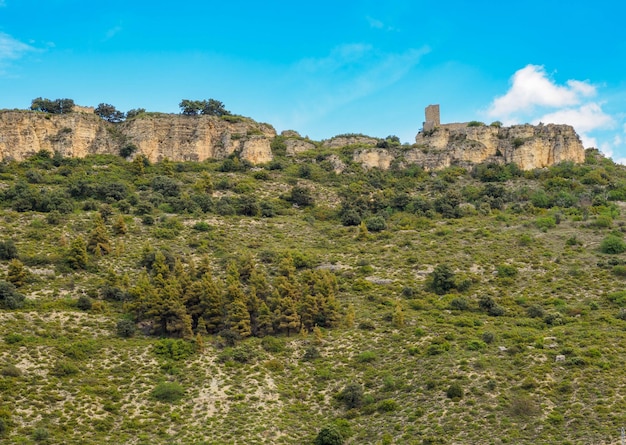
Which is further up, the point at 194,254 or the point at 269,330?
the point at 194,254

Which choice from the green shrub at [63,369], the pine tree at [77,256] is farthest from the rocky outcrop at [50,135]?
the green shrub at [63,369]

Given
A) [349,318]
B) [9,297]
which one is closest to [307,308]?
[349,318]

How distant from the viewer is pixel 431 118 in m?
111

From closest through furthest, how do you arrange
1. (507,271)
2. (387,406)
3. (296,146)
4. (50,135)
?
(387,406), (507,271), (50,135), (296,146)

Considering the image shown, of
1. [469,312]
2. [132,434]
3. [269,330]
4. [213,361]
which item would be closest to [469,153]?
[469,312]

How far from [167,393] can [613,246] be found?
45.8m

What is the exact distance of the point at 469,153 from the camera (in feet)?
332

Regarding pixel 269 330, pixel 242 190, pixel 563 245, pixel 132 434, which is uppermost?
pixel 242 190

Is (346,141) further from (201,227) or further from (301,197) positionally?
(201,227)

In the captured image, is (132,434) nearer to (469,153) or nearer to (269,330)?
(269,330)

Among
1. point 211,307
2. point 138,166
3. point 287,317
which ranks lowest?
point 287,317

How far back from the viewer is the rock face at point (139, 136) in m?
89.1

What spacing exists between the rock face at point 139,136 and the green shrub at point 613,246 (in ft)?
150

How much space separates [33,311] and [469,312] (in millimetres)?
34804
